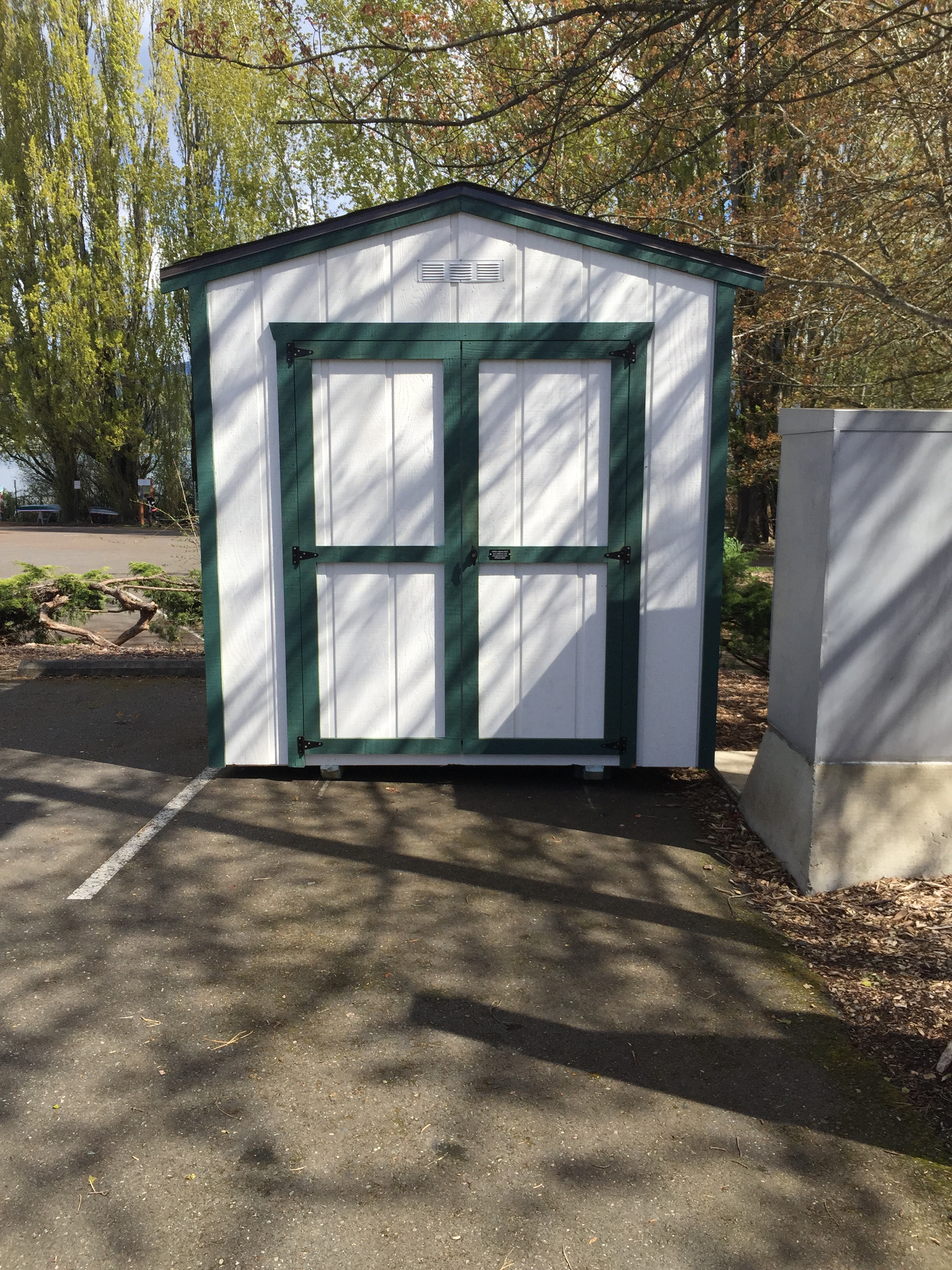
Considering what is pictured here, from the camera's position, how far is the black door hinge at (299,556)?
19.3 feet

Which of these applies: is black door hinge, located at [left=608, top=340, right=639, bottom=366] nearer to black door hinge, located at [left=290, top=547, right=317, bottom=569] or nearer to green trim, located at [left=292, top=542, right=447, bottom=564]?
green trim, located at [left=292, top=542, right=447, bottom=564]

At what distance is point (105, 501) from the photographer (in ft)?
142

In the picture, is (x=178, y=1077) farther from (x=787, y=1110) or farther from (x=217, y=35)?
(x=217, y=35)

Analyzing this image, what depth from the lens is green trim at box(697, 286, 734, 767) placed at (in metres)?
5.77

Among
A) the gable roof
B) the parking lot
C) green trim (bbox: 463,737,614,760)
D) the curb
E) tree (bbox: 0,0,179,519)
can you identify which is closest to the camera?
the parking lot

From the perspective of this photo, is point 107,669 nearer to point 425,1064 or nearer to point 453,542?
point 453,542

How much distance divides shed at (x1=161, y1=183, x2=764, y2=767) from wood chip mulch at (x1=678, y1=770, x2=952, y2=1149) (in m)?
1.47

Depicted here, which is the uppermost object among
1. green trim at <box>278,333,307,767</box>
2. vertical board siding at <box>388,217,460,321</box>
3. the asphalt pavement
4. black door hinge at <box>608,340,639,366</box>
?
vertical board siding at <box>388,217,460,321</box>

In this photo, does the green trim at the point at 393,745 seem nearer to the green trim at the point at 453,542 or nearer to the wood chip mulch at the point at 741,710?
the green trim at the point at 453,542

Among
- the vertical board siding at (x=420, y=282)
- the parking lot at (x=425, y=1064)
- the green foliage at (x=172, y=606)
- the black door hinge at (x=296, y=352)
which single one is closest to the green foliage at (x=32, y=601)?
the green foliage at (x=172, y=606)

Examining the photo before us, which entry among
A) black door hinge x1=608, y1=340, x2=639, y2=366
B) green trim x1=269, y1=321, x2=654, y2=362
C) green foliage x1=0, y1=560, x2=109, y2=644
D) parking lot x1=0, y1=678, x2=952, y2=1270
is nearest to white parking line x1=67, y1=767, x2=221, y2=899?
parking lot x1=0, y1=678, x2=952, y2=1270

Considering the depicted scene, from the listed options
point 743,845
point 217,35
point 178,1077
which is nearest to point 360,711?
point 743,845

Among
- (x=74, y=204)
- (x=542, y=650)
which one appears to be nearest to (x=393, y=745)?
(x=542, y=650)

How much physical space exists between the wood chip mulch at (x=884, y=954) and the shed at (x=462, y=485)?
1474 mm
